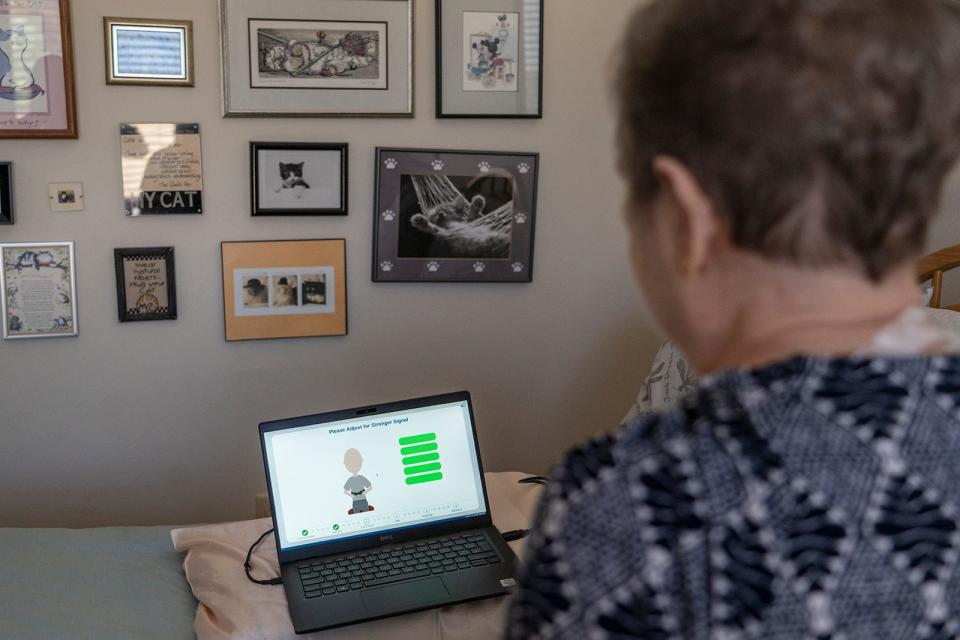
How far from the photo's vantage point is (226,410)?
236cm

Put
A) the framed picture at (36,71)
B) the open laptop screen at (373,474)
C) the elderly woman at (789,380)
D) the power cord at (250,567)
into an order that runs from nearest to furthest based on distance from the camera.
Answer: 1. the elderly woman at (789,380)
2. the power cord at (250,567)
3. the open laptop screen at (373,474)
4. the framed picture at (36,71)

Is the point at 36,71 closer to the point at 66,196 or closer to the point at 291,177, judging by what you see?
the point at 66,196

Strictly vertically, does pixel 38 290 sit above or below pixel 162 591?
above

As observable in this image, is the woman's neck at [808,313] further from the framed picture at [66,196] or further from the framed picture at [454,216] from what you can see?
the framed picture at [66,196]

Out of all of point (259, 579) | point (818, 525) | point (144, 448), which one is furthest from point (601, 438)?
point (144, 448)

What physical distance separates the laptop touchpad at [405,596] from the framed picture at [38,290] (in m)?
1.20

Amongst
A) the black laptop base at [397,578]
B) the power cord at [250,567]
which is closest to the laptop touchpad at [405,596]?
the black laptop base at [397,578]

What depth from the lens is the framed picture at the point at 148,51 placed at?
2.12m

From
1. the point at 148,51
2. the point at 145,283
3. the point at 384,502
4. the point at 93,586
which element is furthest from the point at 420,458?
the point at 148,51

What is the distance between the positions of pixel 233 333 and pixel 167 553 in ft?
2.47

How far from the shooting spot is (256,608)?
1.39 m

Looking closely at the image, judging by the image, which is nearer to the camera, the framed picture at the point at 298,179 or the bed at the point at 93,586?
the bed at the point at 93,586

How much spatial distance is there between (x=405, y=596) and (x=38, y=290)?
130 centimetres

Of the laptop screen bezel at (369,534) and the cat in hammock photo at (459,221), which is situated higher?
the cat in hammock photo at (459,221)
